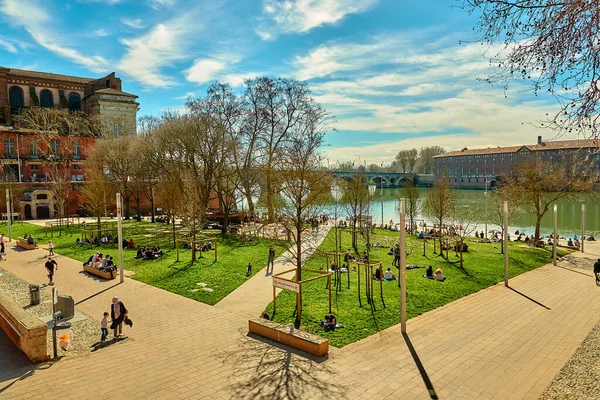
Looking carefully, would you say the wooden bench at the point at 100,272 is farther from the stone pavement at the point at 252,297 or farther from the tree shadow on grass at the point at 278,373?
the tree shadow on grass at the point at 278,373

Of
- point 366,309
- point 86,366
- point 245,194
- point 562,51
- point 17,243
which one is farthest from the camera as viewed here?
point 245,194

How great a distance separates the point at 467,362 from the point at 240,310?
823 cm

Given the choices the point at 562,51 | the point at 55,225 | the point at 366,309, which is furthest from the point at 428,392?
the point at 55,225

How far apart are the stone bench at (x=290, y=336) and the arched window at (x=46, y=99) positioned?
229ft

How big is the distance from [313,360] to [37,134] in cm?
5682

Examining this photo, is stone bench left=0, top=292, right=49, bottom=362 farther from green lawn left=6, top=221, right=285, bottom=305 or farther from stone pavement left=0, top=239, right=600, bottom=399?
green lawn left=6, top=221, right=285, bottom=305

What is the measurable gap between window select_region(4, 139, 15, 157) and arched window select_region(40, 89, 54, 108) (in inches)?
655

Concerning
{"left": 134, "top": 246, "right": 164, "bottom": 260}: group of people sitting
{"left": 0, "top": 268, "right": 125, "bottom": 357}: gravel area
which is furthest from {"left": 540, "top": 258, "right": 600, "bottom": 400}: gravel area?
{"left": 134, "top": 246, "right": 164, "bottom": 260}: group of people sitting

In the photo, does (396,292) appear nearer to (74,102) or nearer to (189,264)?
(189,264)

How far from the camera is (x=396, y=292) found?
58.7 feet

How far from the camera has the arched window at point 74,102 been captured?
6956 centimetres

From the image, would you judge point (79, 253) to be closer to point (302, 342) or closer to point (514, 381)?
point (302, 342)

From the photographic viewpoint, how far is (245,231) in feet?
118

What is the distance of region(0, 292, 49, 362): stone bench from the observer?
10.7m
